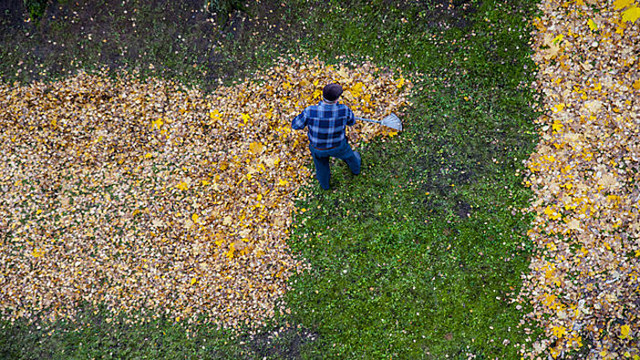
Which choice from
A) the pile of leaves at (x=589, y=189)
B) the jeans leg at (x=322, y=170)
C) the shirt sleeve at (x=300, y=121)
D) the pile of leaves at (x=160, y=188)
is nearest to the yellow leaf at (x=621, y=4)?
the pile of leaves at (x=589, y=189)

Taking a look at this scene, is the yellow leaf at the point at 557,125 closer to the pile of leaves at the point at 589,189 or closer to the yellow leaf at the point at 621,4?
the pile of leaves at the point at 589,189

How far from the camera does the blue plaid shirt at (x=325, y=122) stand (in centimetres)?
411

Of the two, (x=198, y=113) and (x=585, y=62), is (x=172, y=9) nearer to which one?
(x=198, y=113)

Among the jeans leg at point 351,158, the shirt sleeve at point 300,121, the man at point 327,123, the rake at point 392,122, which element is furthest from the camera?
the rake at point 392,122

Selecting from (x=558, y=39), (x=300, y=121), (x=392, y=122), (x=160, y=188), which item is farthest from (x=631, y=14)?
(x=160, y=188)

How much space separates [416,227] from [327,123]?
97.7 inches

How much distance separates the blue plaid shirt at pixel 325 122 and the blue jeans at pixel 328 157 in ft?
0.32

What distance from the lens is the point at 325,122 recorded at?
13.8 feet

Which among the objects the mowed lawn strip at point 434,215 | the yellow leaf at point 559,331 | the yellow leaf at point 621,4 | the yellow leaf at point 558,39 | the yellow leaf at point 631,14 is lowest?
the yellow leaf at point 559,331

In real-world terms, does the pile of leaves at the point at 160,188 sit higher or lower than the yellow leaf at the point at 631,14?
lower

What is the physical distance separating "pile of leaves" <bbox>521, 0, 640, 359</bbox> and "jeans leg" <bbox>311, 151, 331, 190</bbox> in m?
3.23

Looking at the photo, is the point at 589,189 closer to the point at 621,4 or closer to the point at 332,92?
the point at 621,4

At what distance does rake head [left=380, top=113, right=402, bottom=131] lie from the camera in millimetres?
5520

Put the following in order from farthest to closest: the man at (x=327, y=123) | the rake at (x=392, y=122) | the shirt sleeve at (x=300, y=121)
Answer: the rake at (x=392, y=122), the shirt sleeve at (x=300, y=121), the man at (x=327, y=123)
